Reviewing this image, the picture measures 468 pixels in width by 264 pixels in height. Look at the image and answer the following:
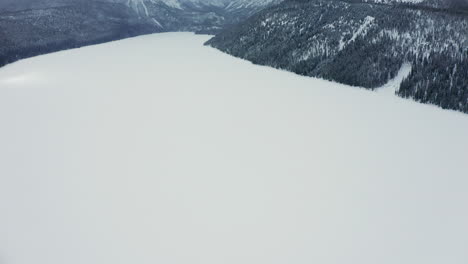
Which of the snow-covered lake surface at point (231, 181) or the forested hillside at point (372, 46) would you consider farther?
the forested hillside at point (372, 46)

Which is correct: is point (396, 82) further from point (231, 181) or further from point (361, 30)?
point (231, 181)

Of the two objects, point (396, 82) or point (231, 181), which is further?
point (396, 82)

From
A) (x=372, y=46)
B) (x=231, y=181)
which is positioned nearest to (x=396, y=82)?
(x=372, y=46)

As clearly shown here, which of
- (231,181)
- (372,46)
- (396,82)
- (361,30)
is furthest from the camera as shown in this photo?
(361,30)

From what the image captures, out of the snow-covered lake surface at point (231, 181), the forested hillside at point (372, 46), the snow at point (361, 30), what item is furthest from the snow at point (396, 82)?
the snow at point (361, 30)

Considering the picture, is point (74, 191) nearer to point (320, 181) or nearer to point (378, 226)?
point (320, 181)

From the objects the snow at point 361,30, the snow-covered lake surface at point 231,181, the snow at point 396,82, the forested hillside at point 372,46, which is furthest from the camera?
the snow at point 361,30

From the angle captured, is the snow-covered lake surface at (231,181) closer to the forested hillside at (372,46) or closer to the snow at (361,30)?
the forested hillside at (372,46)
